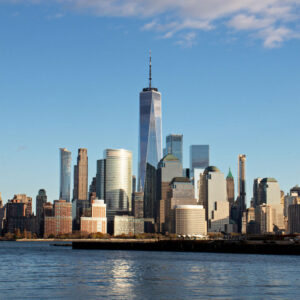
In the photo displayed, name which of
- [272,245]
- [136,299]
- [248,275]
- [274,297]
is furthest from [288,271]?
[272,245]

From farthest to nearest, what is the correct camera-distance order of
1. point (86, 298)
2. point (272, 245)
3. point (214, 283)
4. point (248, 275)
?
point (272, 245)
point (248, 275)
point (214, 283)
point (86, 298)

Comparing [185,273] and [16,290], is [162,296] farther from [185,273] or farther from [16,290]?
[185,273]

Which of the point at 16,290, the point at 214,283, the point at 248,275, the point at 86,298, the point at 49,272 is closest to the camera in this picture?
the point at 86,298

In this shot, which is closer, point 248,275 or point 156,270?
point 248,275

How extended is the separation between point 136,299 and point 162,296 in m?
3.97

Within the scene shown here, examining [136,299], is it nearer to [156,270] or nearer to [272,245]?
[156,270]

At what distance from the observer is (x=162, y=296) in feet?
242

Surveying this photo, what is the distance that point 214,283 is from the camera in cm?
8838

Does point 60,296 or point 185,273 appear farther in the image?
point 185,273

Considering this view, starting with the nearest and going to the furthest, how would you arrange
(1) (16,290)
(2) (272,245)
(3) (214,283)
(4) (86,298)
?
(4) (86,298), (1) (16,290), (3) (214,283), (2) (272,245)

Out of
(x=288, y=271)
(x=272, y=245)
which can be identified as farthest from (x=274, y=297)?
(x=272, y=245)

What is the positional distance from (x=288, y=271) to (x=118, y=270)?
3132 cm

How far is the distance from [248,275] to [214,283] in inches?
615

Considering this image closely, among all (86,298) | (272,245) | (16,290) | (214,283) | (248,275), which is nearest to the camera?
(86,298)
